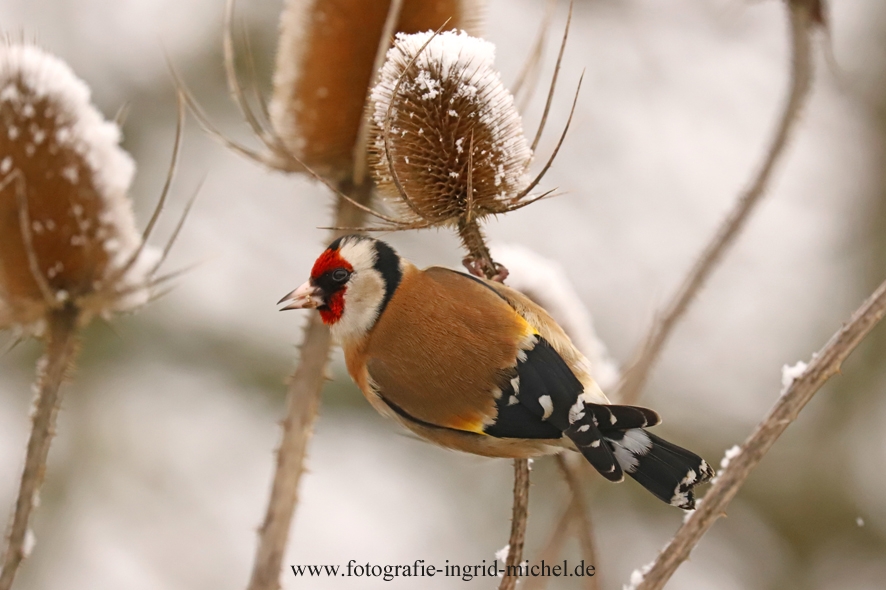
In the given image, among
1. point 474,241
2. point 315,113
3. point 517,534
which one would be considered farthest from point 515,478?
point 315,113

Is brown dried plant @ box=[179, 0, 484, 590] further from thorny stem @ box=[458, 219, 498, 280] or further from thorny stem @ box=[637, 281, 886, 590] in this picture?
thorny stem @ box=[637, 281, 886, 590]

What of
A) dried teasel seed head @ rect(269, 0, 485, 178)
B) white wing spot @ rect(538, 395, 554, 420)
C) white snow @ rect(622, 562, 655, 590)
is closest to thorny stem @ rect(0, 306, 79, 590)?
dried teasel seed head @ rect(269, 0, 485, 178)

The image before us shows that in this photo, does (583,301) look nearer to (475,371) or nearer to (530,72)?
(530,72)

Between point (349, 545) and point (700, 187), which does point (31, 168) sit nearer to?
point (349, 545)

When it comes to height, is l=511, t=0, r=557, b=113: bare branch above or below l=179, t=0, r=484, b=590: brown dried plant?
above

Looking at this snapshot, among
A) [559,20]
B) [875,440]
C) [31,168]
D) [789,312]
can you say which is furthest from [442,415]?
[559,20]

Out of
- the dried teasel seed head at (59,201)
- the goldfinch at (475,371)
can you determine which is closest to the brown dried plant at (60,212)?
the dried teasel seed head at (59,201)
